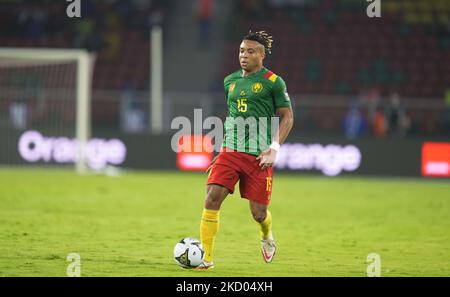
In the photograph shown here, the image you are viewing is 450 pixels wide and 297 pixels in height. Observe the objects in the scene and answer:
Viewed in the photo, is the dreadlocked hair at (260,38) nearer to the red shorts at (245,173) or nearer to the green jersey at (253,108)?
the green jersey at (253,108)

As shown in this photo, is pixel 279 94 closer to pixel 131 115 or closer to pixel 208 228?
pixel 208 228

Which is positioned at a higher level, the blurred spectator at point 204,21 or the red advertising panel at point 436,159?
the blurred spectator at point 204,21

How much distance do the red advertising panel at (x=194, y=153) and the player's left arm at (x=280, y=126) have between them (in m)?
14.1

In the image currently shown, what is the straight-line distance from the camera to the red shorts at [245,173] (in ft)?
32.5

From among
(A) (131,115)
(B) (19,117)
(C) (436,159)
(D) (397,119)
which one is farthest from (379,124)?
(B) (19,117)

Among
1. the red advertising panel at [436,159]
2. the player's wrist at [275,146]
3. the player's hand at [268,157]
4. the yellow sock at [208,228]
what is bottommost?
the yellow sock at [208,228]

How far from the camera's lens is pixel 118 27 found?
Result: 1315 inches

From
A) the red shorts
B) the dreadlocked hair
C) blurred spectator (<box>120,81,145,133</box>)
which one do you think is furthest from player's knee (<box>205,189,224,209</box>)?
blurred spectator (<box>120,81,145,133</box>)

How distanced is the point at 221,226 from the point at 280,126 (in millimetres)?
4620

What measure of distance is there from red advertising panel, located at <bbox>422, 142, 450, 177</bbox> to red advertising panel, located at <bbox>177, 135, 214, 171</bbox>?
5545mm

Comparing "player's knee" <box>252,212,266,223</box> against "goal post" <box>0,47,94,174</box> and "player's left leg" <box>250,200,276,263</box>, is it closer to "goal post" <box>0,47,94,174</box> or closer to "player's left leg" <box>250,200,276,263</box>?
"player's left leg" <box>250,200,276,263</box>

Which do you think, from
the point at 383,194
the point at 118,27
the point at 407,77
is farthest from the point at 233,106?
the point at 118,27

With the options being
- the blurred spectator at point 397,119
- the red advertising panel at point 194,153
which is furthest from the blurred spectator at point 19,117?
the blurred spectator at point 397,119

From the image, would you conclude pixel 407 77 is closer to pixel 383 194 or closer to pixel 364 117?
pixel 364 117
